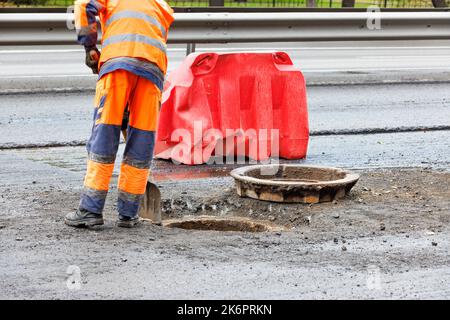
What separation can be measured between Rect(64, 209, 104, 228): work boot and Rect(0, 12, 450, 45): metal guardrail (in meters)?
4.65

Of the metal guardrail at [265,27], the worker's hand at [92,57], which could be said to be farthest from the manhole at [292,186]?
the metal guardrail at [265,27]

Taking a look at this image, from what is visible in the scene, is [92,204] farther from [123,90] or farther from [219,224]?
[219,224]

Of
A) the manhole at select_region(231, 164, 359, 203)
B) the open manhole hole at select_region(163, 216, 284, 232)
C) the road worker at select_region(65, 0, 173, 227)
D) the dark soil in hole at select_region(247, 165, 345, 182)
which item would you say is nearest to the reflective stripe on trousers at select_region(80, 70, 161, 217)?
the road worker at select_region(65, 0, 173, 227)

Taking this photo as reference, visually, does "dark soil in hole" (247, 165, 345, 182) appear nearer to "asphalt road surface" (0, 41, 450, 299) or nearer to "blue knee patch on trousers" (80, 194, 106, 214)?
"asphalt road surface" (0, 41, 450, 299)

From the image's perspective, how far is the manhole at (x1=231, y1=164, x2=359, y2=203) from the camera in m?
6.97

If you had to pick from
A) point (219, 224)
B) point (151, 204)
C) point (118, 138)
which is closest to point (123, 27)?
point (118, 138)

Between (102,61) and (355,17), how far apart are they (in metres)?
5.89

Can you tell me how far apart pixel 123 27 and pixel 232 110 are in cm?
271

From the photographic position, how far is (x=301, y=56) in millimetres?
17484

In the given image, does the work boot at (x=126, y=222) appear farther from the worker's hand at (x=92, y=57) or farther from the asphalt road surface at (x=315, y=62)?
the asphalt road surface at (x=315, y=62)

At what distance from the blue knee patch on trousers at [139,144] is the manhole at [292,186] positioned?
1.01m

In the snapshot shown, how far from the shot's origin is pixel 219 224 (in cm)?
687

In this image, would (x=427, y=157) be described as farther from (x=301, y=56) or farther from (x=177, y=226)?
(x=301, y=56)
